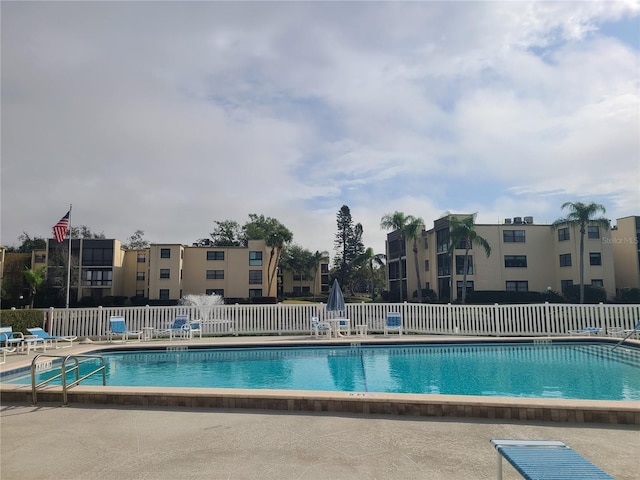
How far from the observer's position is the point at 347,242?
61.0 m

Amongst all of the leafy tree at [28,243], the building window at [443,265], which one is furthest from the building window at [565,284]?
the leafy tree at [28,243]

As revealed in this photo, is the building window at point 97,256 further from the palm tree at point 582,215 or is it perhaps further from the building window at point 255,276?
the palm tree at point 582,215

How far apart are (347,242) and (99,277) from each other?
31.4m

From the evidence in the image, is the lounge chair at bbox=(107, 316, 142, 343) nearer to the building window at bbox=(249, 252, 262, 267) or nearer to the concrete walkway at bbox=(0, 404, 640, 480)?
the concrete walkway at bbox=(0, 404, 640, 480)

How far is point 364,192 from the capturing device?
2066 centimetres

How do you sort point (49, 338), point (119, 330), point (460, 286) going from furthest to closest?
1. point (460, 286)
2. point (119, 330)
3. point (49, 338)

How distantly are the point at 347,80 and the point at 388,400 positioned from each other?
884 cm

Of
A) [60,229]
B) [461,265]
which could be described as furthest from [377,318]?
[461,265]

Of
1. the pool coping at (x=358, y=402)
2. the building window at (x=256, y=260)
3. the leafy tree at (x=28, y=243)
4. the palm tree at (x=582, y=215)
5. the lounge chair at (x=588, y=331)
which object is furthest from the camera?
the leafy tree at (x=28, y=243)

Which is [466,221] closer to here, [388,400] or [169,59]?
[169,59]

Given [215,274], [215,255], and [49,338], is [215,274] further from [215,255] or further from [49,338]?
[49,338]

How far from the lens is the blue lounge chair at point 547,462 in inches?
98.8

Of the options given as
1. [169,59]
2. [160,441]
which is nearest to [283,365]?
[160,441]

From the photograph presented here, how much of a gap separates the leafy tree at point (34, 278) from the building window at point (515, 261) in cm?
4160
